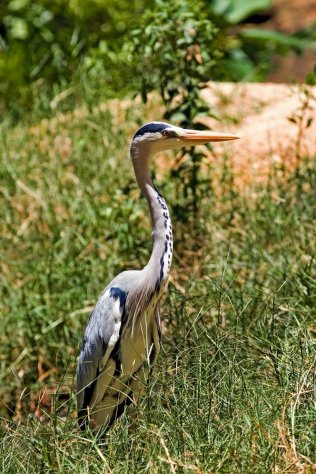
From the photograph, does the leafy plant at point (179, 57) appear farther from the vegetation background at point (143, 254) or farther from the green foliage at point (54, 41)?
the green foliage at point (54, 41)

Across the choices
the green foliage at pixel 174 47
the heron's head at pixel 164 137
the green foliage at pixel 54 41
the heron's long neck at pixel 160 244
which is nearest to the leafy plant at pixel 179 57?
the green foliage at pixel 174 47

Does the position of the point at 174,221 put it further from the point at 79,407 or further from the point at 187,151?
the point at 79,407

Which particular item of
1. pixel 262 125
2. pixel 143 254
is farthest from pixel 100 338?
pixel 262 125

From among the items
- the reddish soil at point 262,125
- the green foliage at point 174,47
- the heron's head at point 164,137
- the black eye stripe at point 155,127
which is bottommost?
the reddish soil at point 262,125

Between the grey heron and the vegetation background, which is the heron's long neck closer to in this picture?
A: the grey heron

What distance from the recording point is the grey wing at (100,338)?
4.09 m

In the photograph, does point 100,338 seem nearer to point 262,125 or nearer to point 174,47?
point 174,47

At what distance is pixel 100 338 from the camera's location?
413cm

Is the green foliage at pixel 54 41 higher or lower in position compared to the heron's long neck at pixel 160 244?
→ higher

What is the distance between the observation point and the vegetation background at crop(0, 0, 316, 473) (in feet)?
11.2

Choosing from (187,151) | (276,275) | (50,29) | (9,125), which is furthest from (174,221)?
(50,29)

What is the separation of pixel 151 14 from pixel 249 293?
156 cm

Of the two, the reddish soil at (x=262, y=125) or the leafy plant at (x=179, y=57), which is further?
the reddish soil at (x=262, y=125)

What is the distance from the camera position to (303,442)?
129 inches
